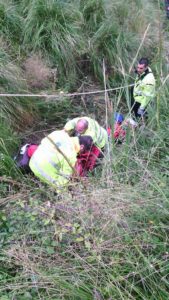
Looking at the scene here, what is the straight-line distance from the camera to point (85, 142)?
4246 millimetres

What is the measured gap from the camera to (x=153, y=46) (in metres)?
6.80

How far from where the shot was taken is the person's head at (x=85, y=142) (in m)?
4.19

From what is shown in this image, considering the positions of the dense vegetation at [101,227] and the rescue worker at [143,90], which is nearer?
the dense vegetation at [101,227]

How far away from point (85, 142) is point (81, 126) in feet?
1.49

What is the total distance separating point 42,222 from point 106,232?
0.55 m

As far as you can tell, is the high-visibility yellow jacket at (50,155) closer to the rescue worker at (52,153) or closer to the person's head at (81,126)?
the rescue worker at (52,153)

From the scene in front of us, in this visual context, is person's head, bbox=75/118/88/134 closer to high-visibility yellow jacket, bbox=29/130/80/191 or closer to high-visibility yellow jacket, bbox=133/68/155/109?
high-visibility yellow jacket, bbox=29/130/80/191

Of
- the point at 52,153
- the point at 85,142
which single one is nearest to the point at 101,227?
the point at 52,153

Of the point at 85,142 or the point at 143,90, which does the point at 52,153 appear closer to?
the point at 85,142

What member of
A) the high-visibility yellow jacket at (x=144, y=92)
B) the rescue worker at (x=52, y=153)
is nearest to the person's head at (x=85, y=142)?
the rescue worker at (x=52, y=153)

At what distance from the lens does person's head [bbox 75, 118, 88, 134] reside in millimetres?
4660

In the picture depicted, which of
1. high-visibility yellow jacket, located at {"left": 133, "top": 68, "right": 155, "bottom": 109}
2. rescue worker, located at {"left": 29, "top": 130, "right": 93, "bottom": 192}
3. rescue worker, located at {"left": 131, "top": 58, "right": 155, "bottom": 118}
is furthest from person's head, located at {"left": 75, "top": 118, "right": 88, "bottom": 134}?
high-visibility yellow jacket, located at {"left": 133, "top": 68, "right": 155, "bottom": 109}

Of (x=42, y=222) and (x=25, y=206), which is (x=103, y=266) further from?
(x=25, y=206)

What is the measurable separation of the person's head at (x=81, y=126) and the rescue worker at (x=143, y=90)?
60 cm
